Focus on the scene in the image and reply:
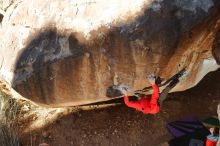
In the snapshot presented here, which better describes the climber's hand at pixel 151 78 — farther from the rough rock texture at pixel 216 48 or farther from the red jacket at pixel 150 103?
the rough rock texture at pixel 216 48

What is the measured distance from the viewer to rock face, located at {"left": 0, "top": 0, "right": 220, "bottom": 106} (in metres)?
3.04

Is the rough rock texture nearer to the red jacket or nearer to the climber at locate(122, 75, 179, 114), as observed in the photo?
the climber at locate(122, 75, 179, 114)

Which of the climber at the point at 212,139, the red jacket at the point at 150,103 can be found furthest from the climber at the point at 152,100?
the climber at the point at 212,139

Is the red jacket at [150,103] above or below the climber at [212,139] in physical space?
above

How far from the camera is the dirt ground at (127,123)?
4047mm

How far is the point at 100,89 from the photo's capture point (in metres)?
3.47

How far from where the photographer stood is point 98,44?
3.22 metres

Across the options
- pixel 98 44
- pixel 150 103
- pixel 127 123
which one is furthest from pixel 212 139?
pixel 98 44

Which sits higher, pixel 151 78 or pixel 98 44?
pixel 98 44

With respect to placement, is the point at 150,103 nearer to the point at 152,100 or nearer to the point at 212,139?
the point at 152,100

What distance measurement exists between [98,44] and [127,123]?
1.14 meters

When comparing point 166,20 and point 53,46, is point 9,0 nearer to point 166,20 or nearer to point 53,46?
point 53,46

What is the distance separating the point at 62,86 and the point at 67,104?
29 centimetres

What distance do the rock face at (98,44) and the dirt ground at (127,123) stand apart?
49 cm
